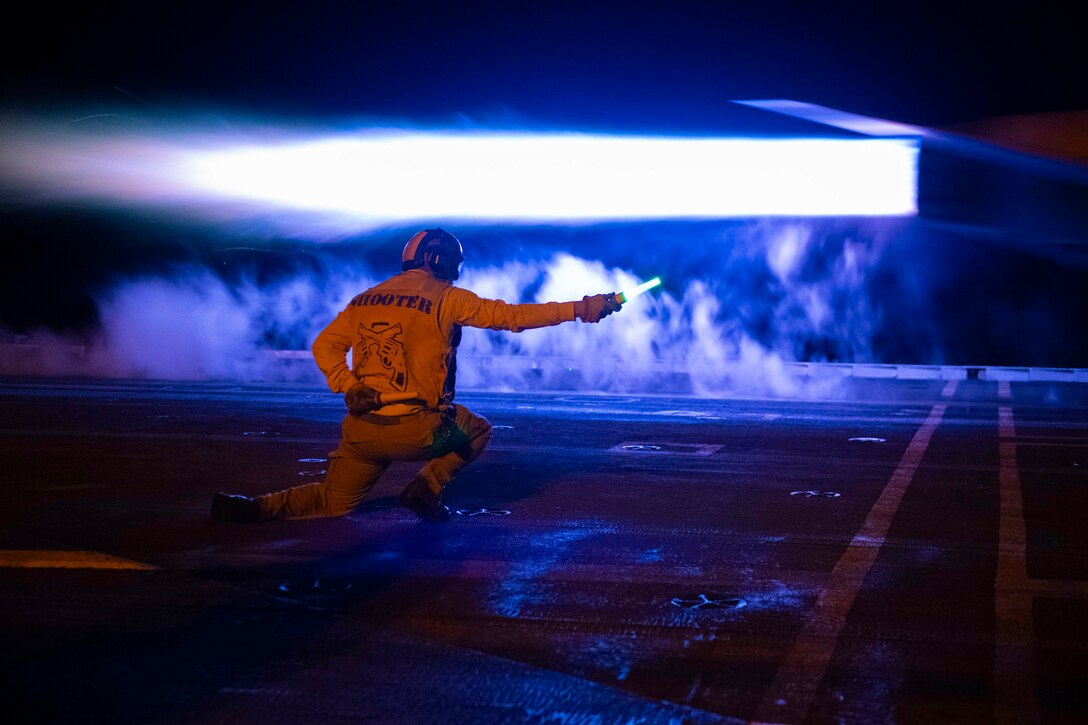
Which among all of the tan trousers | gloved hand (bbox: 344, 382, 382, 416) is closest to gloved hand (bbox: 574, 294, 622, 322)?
the tan trousers

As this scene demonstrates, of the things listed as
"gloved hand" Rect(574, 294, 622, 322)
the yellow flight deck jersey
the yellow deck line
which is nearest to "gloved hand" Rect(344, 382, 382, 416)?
the yellow flight deck jersey

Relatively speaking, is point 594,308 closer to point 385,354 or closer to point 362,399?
point 385,354

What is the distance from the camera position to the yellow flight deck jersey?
636cm

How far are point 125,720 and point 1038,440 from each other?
421 inches

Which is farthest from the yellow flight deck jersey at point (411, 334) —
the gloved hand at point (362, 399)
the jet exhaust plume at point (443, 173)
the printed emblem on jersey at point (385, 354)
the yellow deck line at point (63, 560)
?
the jet exhaust plume at point (443, 173)

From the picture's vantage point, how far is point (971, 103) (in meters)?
20.0

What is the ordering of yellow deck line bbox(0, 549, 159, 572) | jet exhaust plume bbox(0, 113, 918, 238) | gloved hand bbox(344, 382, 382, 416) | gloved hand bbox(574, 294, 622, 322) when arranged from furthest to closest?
jet exhaust plume bbox(0, 113, 918, 238) < gloved hand bbox(574, 294, 622, 322) < gloved hand bbox(344, 382, 382, 416) < yellow deck line bbox(0, 549, 159, 572)

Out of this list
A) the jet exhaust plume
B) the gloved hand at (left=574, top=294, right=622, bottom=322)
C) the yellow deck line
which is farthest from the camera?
the jet exhaust plume

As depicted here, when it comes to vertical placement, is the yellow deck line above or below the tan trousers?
below

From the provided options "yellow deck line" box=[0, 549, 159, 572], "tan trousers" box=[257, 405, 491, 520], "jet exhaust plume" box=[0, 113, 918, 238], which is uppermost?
"jet exhaust plume" box=[0, 113, 918, 238]

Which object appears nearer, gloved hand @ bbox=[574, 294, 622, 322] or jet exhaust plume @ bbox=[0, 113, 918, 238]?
gloved hand @ bbox=[574, 294, 622, 322]

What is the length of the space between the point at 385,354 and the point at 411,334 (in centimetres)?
20

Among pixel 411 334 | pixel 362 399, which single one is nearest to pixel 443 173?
pixel 411 334

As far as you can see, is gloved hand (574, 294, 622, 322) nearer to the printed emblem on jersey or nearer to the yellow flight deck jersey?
the yellow flight deck jersey
